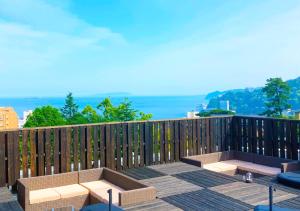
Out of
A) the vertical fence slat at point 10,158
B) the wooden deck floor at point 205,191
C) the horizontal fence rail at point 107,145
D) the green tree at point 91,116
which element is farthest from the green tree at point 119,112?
the vertical fence slat at point 10,158

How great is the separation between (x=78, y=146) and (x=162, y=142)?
2.49 m

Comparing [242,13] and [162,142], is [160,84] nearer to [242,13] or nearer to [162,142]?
[242,13]

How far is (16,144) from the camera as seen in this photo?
24.6 ft

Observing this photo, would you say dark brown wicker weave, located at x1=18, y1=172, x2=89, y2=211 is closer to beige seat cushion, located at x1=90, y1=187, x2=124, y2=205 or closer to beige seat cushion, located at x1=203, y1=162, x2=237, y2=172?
beige seat cushion, located at x1=90, y1=187, x2=124, y2=205

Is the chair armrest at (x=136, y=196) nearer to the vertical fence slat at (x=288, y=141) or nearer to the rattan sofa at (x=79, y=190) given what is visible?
the rattan sofa at (x=79, y=190)

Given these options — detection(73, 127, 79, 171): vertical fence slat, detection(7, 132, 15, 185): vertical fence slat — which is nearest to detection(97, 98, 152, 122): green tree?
detection(73, 127, 79, 171): vertical fence slat

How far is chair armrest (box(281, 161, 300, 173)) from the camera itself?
7.99 m

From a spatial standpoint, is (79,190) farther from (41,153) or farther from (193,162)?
(193,162)

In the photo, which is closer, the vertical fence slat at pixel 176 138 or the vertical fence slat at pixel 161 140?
the vertical fence slat at pixel 161 140

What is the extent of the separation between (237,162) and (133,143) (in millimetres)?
3317

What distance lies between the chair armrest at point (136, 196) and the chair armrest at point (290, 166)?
3.64m

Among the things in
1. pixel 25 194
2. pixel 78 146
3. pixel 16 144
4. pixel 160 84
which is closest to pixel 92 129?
pixel 78 146

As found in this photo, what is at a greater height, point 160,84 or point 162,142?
point 160,84

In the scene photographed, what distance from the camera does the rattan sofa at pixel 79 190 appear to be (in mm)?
6066
